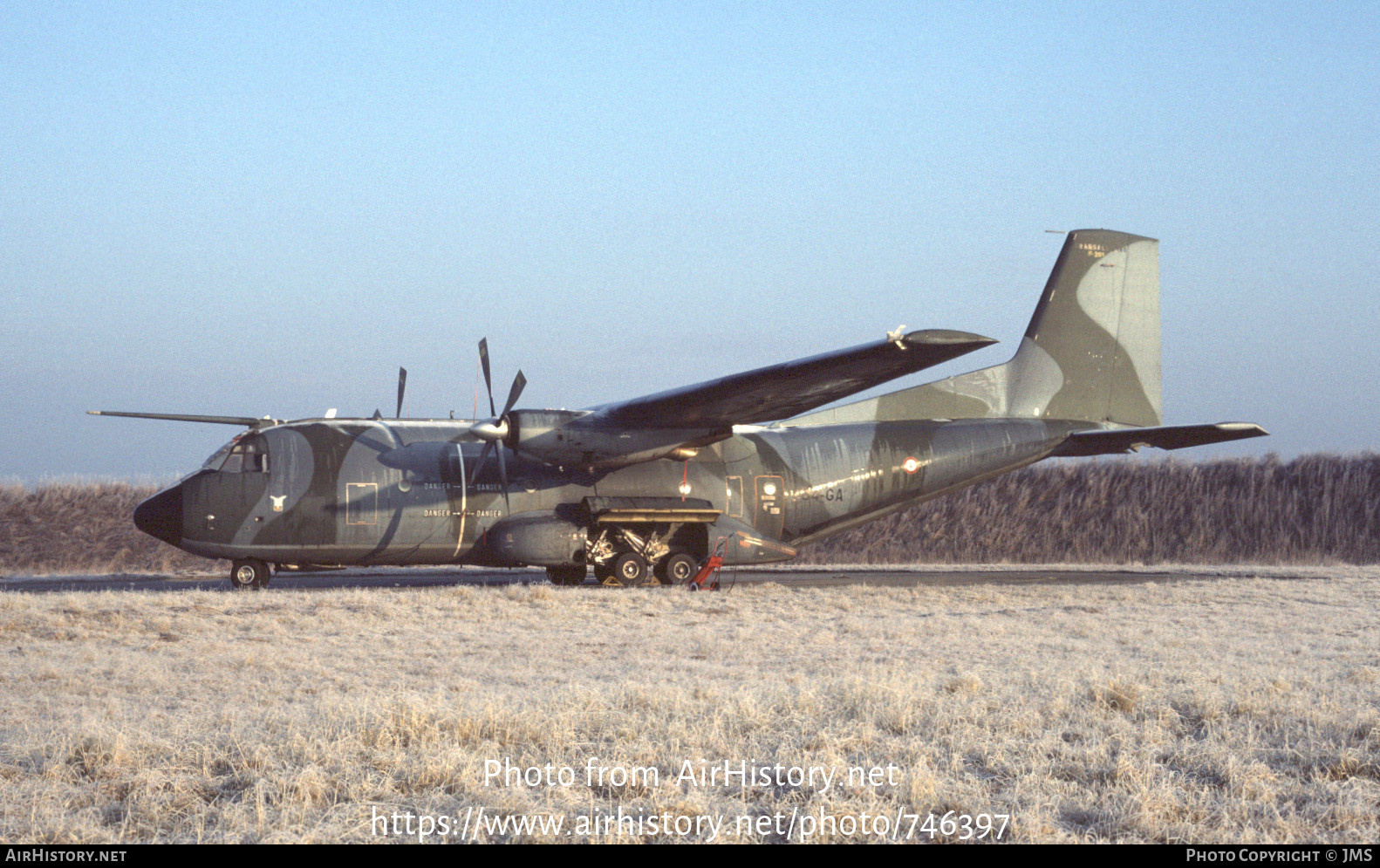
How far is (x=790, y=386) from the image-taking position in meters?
19.0

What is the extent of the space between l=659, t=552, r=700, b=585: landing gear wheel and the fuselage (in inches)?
19.6

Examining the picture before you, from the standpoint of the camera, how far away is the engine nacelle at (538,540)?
20.9m

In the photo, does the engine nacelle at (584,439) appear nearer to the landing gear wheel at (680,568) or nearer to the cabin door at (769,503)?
the cabin door at (769,503)

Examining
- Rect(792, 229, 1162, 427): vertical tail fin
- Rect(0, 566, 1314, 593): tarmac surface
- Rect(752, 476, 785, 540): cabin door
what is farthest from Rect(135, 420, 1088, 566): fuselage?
Rect(0, 566, 1314, 593): tarmac surface

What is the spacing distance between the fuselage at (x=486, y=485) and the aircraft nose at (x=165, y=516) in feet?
0.10

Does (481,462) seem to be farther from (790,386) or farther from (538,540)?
(790,386)

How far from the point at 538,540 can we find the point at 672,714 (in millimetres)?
12621

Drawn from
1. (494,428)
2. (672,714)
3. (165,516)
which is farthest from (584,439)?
(672,714)

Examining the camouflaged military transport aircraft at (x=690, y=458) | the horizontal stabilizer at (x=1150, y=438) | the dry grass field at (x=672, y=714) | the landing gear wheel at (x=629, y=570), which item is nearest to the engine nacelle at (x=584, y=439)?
the camouflaged military transport aircraft at (x=690, y=458)

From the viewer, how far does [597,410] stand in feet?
66.6

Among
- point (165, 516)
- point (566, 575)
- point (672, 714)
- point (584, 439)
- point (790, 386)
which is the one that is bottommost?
point (566, 575)

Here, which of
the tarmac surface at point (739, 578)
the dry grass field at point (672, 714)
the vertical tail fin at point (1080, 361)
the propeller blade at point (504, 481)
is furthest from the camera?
the vertical tail fin at point (1080, 361)
